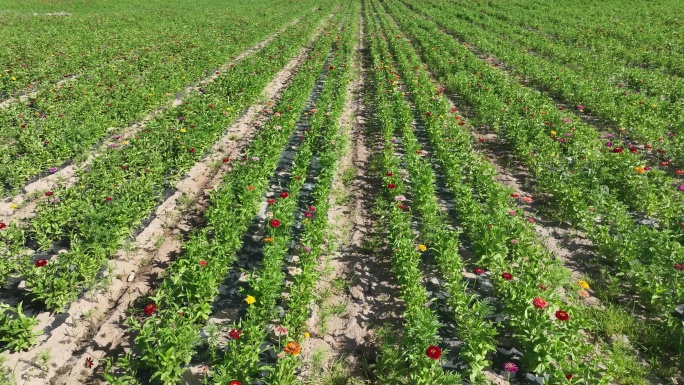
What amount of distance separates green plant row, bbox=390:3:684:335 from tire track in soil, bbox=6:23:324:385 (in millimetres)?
5995

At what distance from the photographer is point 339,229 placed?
602 cm

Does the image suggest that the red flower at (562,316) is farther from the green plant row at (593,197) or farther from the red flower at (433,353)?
the green plant row at (593,197)

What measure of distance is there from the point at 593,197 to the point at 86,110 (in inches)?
441

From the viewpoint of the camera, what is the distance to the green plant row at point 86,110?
716 cm

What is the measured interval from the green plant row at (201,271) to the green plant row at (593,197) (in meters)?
4.43

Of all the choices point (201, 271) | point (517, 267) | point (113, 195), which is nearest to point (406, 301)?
point (517, 267)

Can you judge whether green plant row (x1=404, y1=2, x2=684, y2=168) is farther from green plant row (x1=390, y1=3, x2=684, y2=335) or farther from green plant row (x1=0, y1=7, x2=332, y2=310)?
green plant row (x1=0, y1=7, x2=332, y2=310)

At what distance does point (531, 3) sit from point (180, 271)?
36339mm

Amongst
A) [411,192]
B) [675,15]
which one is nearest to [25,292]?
[411,192]

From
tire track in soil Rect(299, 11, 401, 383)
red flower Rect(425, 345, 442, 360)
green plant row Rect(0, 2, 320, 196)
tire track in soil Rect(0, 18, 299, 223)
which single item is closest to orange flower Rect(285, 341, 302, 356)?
tire track in soil Rect(299, 11, 401, 383)

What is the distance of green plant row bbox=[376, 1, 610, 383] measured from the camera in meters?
3.51

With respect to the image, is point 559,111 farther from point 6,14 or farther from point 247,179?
point 6,14

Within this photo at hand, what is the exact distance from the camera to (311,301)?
179 inches

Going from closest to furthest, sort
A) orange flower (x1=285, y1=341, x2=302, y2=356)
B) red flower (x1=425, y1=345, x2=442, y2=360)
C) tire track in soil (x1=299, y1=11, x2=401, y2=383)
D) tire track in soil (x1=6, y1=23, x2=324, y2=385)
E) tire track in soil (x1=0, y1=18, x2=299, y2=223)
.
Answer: red flower (x1=425, y1=345, x2=442, y2=360), orange flower (x1=285, y1=341, x2=302, y2=356), tire track in soil (x1=6, y1=23, x2=324, y2=385), tire track in soil (x1=299, y1=11, x2=401, y2=383), tire track in soil (x1=0, y1=18, x2=299, y2=223)
